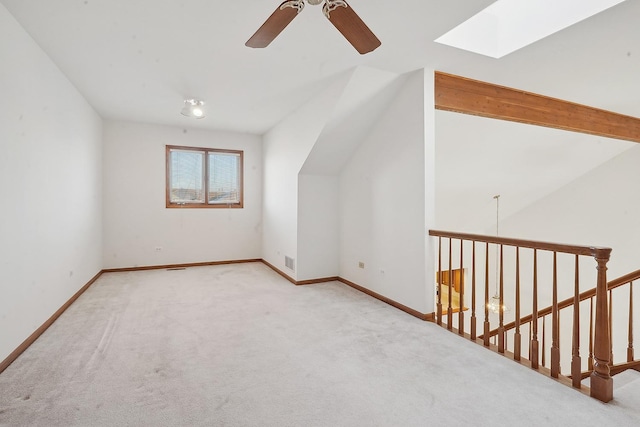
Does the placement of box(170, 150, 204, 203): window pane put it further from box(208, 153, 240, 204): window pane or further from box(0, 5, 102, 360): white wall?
box(0, 5, 102, 360): white wall

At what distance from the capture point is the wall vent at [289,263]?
A: 4.74 m

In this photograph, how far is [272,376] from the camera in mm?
2164

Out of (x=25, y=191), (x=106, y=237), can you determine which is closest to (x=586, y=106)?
(x=25, y=191)

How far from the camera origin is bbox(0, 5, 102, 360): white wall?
2322mm

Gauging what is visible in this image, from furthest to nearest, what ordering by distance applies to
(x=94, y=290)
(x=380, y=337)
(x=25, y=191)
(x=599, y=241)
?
(x=599, y=241) → (x=94, y=290) → (x=380, y=337) → (x=25, y=191)

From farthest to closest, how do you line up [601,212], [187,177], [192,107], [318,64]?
[187,177], [601,212], [192,107], [318,64]

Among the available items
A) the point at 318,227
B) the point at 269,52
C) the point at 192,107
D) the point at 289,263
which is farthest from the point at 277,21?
the point at 289,263

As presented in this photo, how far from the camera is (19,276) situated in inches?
98.3

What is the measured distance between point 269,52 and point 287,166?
2.21m

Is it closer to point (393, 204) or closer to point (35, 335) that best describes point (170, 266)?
point (35, 335)

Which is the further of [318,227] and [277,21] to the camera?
[318,227]

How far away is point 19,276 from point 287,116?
370 centimetres

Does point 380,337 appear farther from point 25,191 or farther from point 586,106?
point 586,106

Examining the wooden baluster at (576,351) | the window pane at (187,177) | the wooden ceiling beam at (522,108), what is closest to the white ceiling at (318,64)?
the wooden ceiling beam at (522,108)
